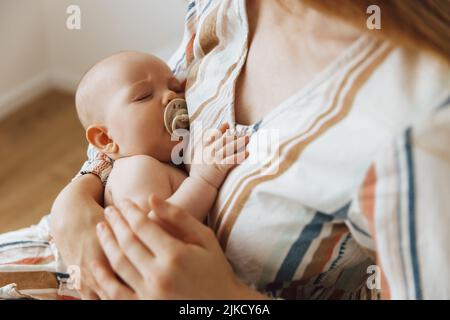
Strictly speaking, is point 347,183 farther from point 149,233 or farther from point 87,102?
point 87,102

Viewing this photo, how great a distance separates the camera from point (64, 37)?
2.36 meters

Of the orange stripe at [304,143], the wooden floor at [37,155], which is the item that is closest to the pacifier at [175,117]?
the orange stripe at [304,143]

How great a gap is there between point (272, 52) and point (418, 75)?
0.23m

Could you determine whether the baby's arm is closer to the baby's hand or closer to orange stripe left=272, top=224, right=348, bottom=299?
the baby's hand

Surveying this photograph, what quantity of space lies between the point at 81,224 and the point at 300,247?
320 mm

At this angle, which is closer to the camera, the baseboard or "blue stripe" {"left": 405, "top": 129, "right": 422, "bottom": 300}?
"blue stripe" {"left": 405, "top": 129, "right": 422, "bottom": 300}

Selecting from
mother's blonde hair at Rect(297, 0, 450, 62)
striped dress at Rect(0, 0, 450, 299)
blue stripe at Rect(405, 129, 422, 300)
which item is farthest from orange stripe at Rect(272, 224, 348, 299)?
mother's blonde hair at Rect(297, 0, 450, 62)

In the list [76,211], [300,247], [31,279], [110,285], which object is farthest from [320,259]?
[31,279]

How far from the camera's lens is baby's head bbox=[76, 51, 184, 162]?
915 mm

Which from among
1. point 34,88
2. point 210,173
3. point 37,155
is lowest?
point 37,155

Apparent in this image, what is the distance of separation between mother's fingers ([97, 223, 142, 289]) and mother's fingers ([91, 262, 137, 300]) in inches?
0.5

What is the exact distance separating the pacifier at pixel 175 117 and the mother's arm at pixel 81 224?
0.15m

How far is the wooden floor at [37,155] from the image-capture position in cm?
192

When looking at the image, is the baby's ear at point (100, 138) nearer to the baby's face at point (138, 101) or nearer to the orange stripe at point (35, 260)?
the baby's face at point (138, 101)
